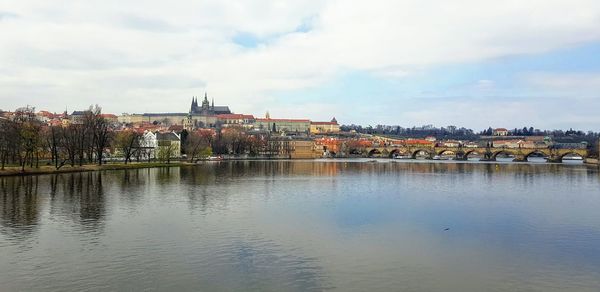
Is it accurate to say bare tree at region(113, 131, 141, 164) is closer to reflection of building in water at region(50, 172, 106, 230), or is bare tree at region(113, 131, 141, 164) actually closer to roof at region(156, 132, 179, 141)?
reflection of building in water at region(50, 172, 106, 230)

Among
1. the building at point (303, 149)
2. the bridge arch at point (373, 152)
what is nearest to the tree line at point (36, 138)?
the building at point (303, 149)

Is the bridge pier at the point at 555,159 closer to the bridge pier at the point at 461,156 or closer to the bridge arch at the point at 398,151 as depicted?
the bridge pier at the point at 461,156

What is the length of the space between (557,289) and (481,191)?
29519mm

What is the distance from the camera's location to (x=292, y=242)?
67.9ft

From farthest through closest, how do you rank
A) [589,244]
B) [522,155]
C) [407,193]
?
[522,155] → [407,193] → [589,244]

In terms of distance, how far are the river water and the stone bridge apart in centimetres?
8893

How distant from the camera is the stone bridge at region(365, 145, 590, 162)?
389 ft

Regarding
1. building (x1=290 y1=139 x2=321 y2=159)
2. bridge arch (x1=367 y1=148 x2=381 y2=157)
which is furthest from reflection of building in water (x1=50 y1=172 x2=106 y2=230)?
bridge arch (x1=367 y1=148 x2=381 y2=157)

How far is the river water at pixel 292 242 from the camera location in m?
15.6

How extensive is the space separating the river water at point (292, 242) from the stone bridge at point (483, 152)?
88.9 metres

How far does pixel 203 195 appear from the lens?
3672 centimetres

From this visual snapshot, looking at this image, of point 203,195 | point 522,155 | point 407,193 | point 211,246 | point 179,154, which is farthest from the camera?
point 522,155

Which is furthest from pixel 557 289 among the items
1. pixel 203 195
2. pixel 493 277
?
pixel 203 195

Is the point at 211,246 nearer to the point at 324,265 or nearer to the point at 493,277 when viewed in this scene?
the point at 324,265
